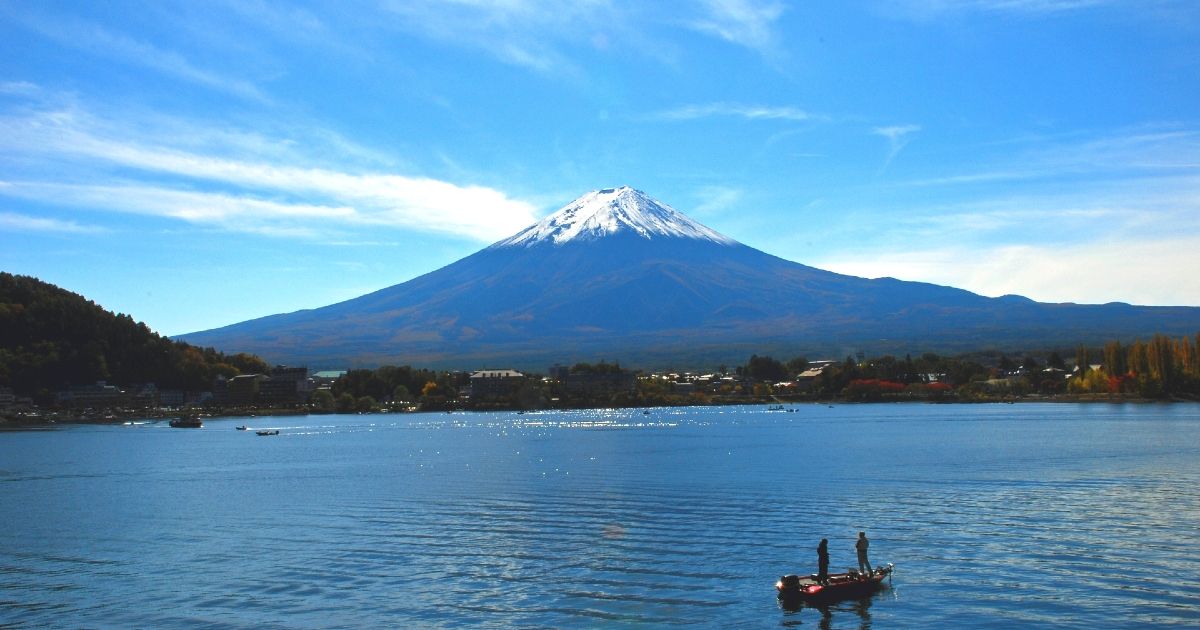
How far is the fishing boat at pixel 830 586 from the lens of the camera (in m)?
22.8

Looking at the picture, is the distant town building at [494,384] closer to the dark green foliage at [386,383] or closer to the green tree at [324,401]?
the dark green foliage at [386,383]

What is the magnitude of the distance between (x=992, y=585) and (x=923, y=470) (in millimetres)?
25455

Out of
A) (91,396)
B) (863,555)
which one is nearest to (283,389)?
(91,396)

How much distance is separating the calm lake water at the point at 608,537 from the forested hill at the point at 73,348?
94716mm

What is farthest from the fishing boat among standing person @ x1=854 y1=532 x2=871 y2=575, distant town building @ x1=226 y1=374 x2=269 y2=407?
distant town building @ x1=226 y1=374 x2=269 y2=407

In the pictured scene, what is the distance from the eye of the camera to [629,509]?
121ft

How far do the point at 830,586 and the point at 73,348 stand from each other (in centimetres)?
15122

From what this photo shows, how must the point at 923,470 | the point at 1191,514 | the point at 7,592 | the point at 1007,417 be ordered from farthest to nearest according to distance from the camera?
1. the point at 1007,417
2. the point at 923,470
3. the point at 1191,514
4. the point at 7,592

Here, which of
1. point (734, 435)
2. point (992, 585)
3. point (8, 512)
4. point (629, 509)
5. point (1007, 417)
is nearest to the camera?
point (992, 585)

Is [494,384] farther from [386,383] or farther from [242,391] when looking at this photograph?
[242,391]

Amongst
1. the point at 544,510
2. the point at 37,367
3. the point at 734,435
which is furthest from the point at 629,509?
the point at 37,367

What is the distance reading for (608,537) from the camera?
30.8 metres

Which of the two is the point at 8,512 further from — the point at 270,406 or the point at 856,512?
the point at 270,406

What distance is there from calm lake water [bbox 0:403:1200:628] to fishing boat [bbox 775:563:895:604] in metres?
0.37
